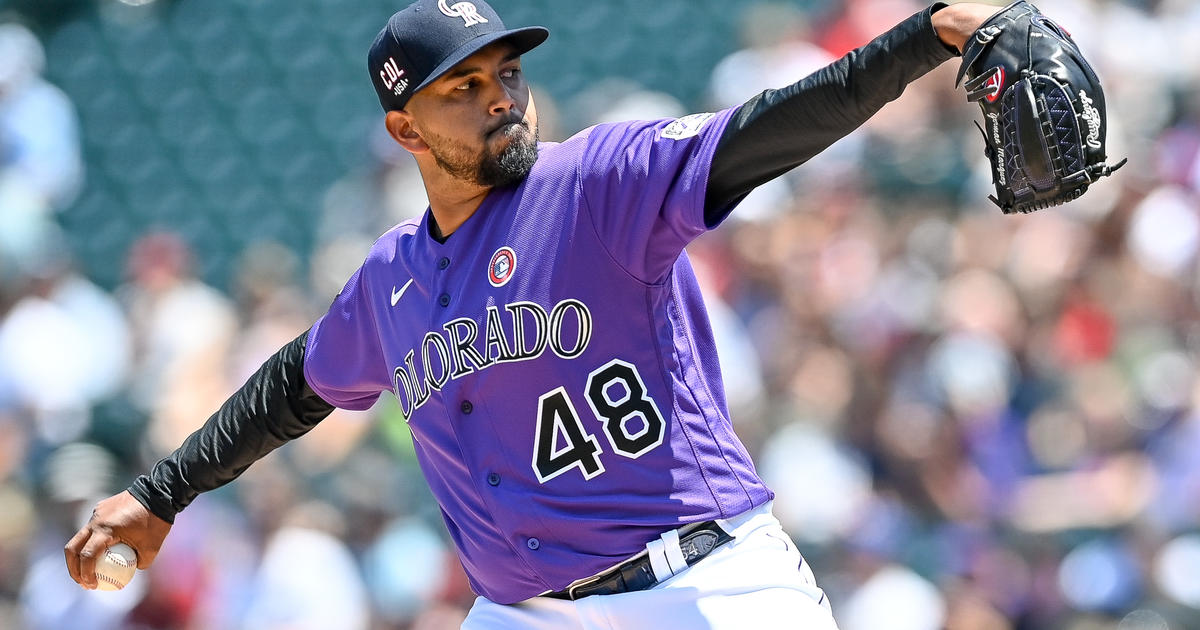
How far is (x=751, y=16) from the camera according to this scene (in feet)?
24.7

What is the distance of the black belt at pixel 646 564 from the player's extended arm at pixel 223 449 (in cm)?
98

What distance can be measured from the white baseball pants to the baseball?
3.53 feet

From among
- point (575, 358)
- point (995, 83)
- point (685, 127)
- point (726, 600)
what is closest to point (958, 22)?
point (995, 83)

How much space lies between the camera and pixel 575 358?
2.69m

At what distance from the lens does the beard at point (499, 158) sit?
285 centimetres

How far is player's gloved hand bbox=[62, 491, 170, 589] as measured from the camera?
10.8ft

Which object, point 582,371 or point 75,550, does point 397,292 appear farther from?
point 75,550

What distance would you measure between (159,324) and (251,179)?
4.55ft

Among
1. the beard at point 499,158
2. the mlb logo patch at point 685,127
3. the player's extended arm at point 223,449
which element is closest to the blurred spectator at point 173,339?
the player's extended arm at point 223,449

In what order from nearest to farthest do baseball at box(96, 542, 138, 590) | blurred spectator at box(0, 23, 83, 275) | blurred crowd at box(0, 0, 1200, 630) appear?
baseball at box(96, 542, 138, 590) → blurred crowd at box(0, 0, 1200, 630) → blurred spectator at box(0, 23, 83, 275)

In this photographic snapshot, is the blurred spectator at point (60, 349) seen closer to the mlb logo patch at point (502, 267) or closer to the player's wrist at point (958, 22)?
the mlb logo patch at point (502, 267)

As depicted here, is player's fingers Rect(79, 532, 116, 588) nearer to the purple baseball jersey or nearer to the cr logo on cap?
the purple baseball jersey

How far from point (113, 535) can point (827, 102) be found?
2.04 metres

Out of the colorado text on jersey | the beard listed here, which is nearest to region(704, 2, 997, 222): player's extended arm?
the colorado text on jersey
